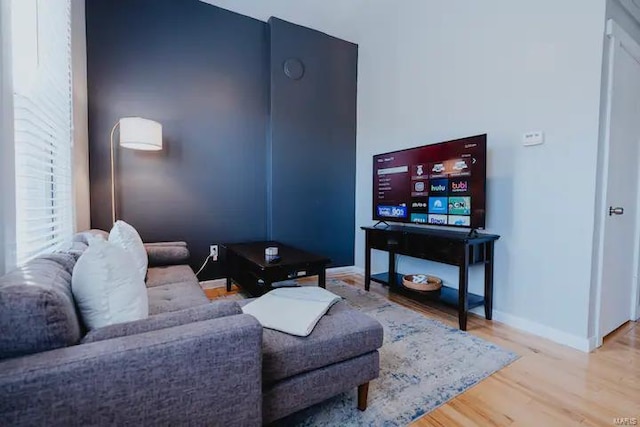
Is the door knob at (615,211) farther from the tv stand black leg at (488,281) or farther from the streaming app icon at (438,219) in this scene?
the streaming app icon at (438,219)

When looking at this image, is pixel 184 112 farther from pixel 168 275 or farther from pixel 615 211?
pixel 615 211

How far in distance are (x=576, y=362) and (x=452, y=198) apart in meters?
1.36

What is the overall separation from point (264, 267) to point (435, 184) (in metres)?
1.66

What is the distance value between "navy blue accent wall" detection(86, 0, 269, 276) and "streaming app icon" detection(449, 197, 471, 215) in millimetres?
2107

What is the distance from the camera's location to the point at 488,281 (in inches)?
100

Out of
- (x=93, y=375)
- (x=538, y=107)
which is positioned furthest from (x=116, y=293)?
(x=538, y=107)

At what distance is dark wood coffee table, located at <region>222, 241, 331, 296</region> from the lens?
2396mm

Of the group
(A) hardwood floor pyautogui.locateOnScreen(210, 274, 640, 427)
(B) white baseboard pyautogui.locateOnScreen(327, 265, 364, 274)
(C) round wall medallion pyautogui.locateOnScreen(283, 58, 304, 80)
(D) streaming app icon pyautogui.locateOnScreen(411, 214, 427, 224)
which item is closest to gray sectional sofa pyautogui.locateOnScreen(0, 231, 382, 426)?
(A) hardwood floor pyautogui.locateOnScreen(210, 274, 640, 427)

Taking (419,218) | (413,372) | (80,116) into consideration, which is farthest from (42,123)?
(419,218)

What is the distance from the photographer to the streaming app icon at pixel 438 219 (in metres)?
2.71

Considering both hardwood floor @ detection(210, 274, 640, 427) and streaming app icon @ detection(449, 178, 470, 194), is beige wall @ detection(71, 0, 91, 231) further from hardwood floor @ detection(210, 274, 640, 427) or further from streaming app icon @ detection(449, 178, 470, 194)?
streaming app icon @ detection(449, 178, 470, 194)

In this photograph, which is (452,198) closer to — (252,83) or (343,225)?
(343,225)

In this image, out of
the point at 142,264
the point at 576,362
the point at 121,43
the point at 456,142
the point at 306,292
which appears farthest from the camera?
the point at 121,43

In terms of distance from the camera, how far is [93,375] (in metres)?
0.82
